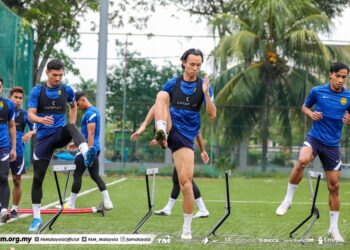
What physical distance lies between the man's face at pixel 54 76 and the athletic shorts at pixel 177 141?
179cm

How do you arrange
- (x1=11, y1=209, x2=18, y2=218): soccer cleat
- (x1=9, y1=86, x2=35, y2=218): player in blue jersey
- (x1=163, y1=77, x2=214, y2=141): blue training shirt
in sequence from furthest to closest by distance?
(x1=9, y1=86, x2=35, y2=218): player in blue jersey, (x1=11, y1=209, x2=18, y2=218): soccer cleat, (x1=163, y1=77, x2=214, y2=141): blue training shirt

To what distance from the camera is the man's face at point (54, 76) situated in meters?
10.6

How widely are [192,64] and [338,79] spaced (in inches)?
76.4

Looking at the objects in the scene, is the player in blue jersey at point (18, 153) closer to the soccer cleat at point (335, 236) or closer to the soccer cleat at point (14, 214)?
the soccer cleat at point (14, 214)

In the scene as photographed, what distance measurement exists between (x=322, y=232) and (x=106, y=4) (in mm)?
17374

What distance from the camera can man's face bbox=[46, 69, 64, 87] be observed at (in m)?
10.6

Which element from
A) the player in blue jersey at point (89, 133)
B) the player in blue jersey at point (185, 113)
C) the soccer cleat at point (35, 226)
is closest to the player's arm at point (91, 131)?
the player in blue jersey at point (89, 133)

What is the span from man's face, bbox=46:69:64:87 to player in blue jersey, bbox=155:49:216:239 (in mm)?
1555

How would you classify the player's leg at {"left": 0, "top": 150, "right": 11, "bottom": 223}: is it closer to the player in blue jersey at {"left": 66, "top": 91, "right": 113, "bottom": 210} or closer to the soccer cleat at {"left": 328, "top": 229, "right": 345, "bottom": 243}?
the player in blue jersey at {"left": 66, "top": 91, "right": 113, "bottom": 210}

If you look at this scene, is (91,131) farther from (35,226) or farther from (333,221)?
(333,221)

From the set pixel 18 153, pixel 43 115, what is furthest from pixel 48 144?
pixel 18 153

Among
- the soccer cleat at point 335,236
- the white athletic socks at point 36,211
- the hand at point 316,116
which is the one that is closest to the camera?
the soccer cleat at point 335,236

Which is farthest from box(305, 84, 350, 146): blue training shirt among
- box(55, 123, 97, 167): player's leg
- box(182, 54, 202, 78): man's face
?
box(55, 123, 97, 167): player's leg

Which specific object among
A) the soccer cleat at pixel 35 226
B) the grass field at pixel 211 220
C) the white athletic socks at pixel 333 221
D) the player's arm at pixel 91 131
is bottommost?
the grass field at pixel 211 220
